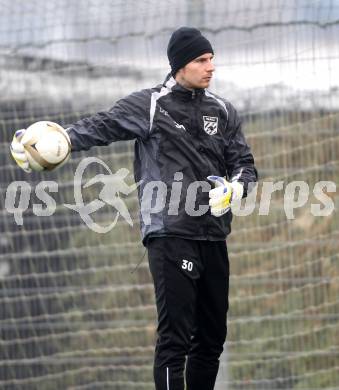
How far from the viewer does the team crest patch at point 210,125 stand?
5230 millimetres

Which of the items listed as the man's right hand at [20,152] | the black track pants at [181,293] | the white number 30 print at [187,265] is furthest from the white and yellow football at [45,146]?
the white number 30 print at [187,265]

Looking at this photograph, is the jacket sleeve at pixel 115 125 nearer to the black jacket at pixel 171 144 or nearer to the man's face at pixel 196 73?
the black jacket at pixel 171 144

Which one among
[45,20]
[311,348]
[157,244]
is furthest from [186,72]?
[311,348]

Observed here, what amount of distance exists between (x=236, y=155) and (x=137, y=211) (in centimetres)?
168

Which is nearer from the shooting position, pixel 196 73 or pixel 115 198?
pixel 196 73

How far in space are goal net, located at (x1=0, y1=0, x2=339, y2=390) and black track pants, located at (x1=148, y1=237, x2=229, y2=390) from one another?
1434 millimetres

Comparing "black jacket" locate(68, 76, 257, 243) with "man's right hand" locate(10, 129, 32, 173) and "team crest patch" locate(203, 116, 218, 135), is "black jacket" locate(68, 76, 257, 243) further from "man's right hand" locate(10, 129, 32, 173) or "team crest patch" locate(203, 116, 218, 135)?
"man's right hand" locate(10, 129, 32, 173)

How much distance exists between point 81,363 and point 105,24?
89.8 inches

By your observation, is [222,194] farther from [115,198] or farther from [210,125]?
[115,198]

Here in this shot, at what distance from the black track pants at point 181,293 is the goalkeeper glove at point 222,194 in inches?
8.5

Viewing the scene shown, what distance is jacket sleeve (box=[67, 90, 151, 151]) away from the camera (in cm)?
500

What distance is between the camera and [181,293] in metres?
5.12

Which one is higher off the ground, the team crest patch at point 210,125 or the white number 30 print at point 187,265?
the team crest patch at point 210,125

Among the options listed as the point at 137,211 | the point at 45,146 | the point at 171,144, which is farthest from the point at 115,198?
the point at 45,146
